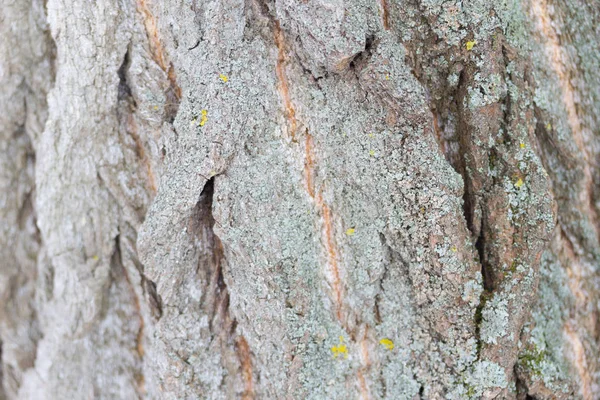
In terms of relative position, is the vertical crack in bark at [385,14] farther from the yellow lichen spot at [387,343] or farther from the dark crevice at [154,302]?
the dark crevice at [154,302]

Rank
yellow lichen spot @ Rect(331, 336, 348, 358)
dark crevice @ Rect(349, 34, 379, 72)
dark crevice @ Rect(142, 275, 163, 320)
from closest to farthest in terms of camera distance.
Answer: dark crevice @ Rect(349, 34, 379, 72) < yellow lichen spot @ Rect(331, 336, 348, 358) < dark crevice @ Rect(142, 275, 163, 320)

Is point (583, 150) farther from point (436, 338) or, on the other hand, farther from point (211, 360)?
point (211, 360)

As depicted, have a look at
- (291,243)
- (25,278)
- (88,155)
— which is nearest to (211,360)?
(291,243)

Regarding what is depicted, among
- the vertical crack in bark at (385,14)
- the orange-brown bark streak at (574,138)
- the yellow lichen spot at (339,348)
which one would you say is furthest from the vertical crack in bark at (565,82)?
the yellow lichen spot at (339,348)

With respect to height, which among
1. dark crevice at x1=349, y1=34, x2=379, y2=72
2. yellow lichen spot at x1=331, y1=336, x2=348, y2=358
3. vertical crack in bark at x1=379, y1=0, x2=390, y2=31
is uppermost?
vertical crack in bark at x1=379, y1=0, x2=390, y2=31

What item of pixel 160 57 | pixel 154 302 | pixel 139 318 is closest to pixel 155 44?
pixel 160 57

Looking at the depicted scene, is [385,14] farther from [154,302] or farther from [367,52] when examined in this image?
[154,302]

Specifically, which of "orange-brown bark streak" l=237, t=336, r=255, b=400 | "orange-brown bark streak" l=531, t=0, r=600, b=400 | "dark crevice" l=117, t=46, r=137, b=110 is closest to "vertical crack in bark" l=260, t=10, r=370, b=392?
"orange-brown bark streak" l=237, t=336, r=255, b=400

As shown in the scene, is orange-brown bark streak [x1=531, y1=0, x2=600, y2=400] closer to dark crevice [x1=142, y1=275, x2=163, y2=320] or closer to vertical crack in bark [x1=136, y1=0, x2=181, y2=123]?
vertical crack in bark [x1=136, y1=0, x2=181, y2=123]

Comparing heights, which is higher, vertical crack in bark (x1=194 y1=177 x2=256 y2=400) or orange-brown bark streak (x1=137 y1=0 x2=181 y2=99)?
orange-brown bark streak (x1=137 y1=0 x2=181 y2=99)
